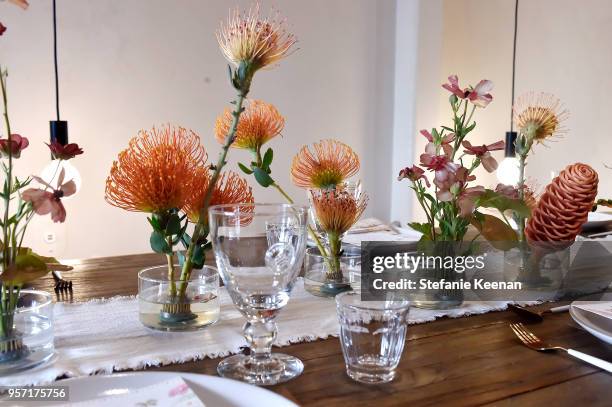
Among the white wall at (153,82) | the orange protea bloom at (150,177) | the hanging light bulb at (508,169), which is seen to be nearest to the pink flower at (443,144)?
the orange protea bloom at (150,177)

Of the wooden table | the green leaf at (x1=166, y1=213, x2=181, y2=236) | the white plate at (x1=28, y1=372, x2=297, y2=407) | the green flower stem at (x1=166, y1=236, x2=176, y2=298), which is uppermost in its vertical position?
the green leaf at (x1=166, y1=213, x2=181, y2=236)

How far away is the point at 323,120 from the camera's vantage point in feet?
10.4

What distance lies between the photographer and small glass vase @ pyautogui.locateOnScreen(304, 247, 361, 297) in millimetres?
1017

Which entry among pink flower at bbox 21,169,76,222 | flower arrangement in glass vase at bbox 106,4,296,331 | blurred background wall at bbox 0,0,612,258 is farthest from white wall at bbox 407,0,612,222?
pink flower at bbox 21,169,76,222

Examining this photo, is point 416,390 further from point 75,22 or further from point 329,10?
point 329,10

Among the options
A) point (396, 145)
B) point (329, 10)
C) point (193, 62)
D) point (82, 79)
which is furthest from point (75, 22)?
point (396, 145)

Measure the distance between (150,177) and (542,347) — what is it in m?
0.56

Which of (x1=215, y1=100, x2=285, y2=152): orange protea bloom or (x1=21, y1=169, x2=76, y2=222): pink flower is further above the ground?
(x1=215, y1=100, x2=285, y2=152): orange protea bloom

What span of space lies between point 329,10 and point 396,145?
820 mm

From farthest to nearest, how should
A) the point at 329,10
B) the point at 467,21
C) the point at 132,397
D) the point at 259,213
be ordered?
1. the point at 467,21
2. the point at 329,10
3. the point at 259,213
4. the point at 132,397

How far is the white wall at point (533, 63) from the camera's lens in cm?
284

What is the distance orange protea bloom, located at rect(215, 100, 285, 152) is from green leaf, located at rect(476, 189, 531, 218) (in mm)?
349

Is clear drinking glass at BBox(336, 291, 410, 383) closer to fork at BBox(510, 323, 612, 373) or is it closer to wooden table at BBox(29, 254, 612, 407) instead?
wooden table at BBox(29, 254, 612, 407)

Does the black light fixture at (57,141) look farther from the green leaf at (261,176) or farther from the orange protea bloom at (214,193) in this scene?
the green leaf at (261,176)
